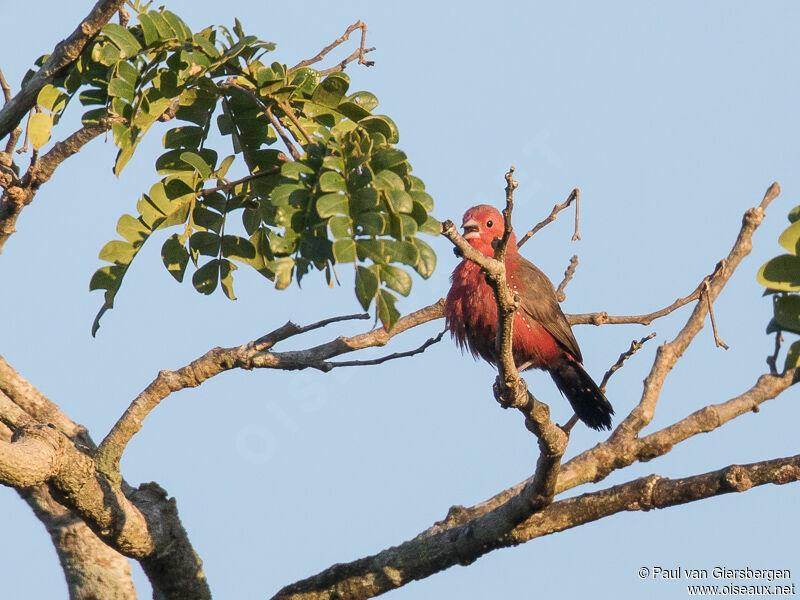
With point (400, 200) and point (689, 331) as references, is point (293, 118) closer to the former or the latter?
point (400, 200)

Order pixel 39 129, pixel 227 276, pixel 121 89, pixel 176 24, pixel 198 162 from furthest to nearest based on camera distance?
pixel 227 276, pixel 198 162, pixel 39 129, pixel 176 24, pixel 121 89

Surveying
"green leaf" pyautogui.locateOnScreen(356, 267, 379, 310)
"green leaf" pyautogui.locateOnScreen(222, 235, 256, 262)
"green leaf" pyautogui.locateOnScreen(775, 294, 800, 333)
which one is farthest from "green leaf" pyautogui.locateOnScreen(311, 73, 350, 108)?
"green leaf" pyautogui.locateOnScreen(775, 294, 800, 333)

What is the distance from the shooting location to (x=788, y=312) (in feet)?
11.0

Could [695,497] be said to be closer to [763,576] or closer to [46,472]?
[763,576]

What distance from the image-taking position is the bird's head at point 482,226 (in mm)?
6547

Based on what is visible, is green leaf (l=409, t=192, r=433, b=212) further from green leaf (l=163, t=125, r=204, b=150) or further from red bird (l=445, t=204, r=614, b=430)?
red bird (l=445, t=204, r=614, b=430)

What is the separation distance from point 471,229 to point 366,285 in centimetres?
371

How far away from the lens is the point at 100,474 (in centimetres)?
390

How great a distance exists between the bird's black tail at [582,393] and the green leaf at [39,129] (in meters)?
4.18

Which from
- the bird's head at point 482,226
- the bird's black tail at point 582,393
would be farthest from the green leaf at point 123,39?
the bird's black tail at point 582,393

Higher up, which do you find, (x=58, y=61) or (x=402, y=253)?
(x=58, y=61)

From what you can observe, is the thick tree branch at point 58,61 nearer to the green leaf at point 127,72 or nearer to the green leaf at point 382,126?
the green leaf at point 127,72

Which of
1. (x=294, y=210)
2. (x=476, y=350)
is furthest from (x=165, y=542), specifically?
(x=476, y=350)

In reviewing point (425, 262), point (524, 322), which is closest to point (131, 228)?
point (425, 262)
